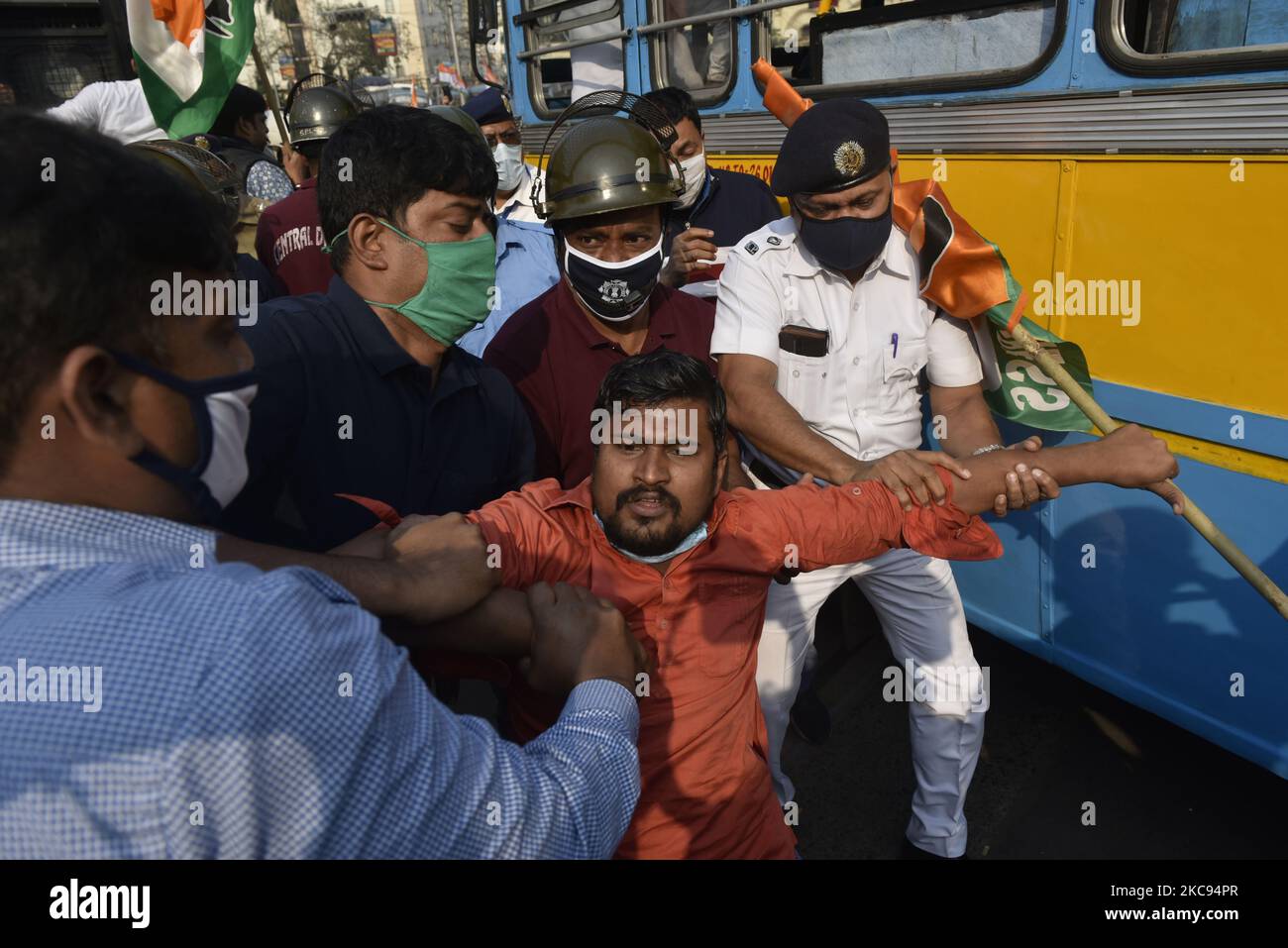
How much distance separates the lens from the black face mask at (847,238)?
2.66 metres

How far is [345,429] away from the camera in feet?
6.29

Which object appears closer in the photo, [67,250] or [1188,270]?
[67,250]

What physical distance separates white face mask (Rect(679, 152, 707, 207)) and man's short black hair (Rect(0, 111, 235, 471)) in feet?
10.7

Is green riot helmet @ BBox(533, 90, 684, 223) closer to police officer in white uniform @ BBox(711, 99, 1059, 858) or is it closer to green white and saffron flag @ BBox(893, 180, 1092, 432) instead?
police officer in white uniform @ BBox(711, 99, 1059, 858)

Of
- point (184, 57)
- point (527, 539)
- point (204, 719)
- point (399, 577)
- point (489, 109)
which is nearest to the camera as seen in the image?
point (204, 719)

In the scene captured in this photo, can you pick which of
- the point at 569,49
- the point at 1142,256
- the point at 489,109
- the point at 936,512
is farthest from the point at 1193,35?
the point at 489,109

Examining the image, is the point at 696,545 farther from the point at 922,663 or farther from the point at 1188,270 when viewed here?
the point at 1188,270

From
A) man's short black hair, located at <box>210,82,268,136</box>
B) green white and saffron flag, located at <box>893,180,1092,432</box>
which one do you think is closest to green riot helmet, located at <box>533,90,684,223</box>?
green white and saffron flag, located at <box>893,180,1092,432</box>

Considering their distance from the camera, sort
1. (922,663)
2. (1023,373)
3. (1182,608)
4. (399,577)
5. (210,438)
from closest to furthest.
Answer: (210,438)
(399,577)
(1182,608)
(1023,373)
(922,663)

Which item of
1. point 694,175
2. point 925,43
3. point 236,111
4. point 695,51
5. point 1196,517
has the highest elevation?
point 236,111

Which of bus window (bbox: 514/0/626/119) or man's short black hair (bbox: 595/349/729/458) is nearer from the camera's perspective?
man's short black hair (bbox: 595/349/729/458)

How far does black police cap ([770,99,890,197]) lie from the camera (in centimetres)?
254

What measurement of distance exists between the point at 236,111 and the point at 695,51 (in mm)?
4034

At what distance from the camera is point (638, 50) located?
14.5 feet
